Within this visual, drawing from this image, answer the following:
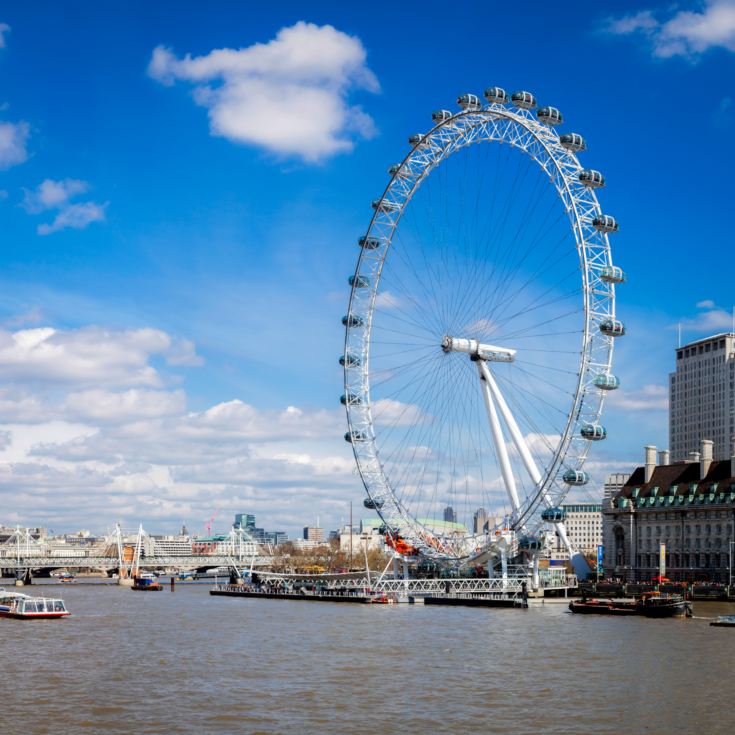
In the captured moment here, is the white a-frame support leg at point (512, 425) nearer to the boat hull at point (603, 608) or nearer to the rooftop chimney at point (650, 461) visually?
the boat hull at point (603, 608)

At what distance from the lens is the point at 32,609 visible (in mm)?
80625

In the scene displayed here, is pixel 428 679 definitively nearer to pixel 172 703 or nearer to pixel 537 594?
pixel 172 703

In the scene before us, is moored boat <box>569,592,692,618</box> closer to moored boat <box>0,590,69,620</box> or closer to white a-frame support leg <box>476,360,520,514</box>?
white a-frame support leg <box>476,360,520,514</box>

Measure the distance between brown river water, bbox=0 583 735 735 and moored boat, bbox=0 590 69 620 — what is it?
2.24 metres

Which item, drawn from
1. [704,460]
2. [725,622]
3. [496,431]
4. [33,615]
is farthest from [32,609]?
[704,460]

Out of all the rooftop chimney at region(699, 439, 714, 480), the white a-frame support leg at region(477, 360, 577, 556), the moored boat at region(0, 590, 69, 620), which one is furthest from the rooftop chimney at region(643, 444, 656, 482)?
the moored boat at region(0, 590, 69, 620)

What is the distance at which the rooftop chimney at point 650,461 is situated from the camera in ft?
428

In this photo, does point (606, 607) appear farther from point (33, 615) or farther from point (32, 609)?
point (32, 609)

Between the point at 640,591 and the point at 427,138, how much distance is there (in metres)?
47.2

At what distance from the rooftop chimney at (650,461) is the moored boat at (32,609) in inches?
2787

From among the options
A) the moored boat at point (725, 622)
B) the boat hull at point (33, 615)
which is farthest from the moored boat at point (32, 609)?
the moored boat at point (725, 622)

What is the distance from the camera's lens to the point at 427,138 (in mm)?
90312

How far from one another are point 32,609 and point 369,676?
1610 inches

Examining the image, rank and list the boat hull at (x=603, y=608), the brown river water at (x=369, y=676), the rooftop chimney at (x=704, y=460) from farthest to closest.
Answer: the rooftop chimney at (x=704, y=460) → the boat hull at (x=603, y=608) → the brown river water at (x=369, y=676)
